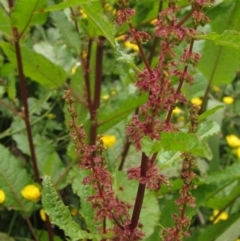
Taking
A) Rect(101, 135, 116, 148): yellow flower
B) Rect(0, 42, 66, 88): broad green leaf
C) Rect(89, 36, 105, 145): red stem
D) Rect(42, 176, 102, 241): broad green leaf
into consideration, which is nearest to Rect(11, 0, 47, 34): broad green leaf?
Rect(0, 42, 66, 88): broad green leaf

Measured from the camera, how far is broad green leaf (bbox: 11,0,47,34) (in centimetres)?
112

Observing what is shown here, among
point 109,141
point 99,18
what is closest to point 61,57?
point 109,141

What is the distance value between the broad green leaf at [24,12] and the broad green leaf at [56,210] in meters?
0.38

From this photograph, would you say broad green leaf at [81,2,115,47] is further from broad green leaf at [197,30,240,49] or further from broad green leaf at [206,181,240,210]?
broad green leaf at [206,181,240,210]

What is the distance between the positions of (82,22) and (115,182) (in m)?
0.43

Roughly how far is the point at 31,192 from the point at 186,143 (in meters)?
0.78

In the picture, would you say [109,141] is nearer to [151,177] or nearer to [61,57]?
[61,57]

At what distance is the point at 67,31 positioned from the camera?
1470mm

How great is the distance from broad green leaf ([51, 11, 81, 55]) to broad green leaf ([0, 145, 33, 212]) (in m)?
0.33

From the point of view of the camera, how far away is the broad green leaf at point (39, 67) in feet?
4.53

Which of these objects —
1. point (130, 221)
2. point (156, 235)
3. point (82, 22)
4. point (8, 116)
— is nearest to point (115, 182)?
point (130, 221)

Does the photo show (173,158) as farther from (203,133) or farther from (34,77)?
(34,77)

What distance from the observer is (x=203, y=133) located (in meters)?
0.87

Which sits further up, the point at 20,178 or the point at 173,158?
the point at 173,158
